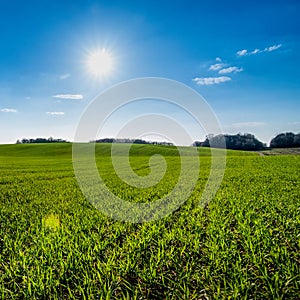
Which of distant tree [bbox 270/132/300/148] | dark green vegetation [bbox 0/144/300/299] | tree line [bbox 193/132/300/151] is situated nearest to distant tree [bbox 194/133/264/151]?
tree line [bbox 193/132/300/151]

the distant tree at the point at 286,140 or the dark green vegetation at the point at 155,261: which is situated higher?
the distant tree at the point at 286,140

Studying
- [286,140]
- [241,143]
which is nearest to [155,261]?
[241,143]

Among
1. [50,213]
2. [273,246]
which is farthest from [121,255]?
[50,213]

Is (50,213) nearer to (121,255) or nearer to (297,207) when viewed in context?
(121,255)

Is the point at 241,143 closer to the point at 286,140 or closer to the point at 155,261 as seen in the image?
the point at 286,140

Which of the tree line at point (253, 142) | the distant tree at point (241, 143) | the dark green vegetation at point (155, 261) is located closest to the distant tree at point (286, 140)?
the tree line at point (253, 142)

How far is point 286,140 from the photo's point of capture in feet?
395

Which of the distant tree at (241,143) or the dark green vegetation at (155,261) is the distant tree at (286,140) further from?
the dark green vegetation at (155,261)

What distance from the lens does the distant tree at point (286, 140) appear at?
381 feet

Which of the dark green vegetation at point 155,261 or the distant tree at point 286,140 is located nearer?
the dark green vegetation at point 155,261

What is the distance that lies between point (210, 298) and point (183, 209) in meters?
5.76

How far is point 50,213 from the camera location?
976 cm

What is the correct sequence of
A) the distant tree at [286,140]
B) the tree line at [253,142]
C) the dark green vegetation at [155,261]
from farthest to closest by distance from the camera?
1. the tree line at [253,142]
2. the distant tree at [286,140]
3. the dark green vegetation at [155,261]

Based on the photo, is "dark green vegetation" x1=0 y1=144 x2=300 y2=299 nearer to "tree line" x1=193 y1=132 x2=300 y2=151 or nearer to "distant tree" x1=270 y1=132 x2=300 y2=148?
"tree line" x1=193 y1=132 x2=300 y2=151
